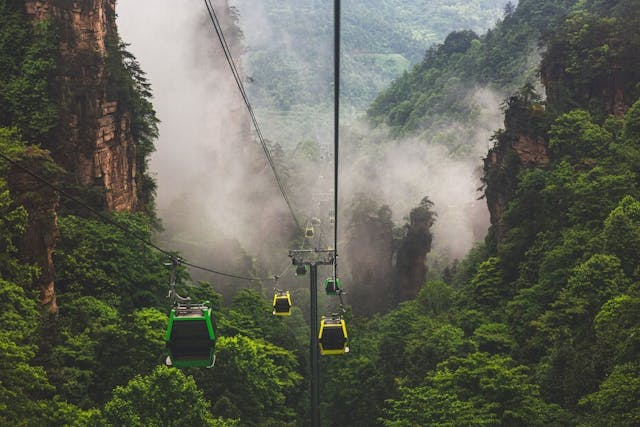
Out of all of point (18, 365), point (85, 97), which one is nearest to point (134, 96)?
point (85, 97)

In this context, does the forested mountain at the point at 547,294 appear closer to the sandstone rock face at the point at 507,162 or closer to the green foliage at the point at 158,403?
the sandstone rock face at the point at 507,162

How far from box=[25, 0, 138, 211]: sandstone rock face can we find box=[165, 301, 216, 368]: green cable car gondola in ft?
127

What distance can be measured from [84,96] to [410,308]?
107ft

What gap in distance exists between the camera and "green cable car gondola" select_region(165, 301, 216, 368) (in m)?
19.1

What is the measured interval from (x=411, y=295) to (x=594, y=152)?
37.4 m

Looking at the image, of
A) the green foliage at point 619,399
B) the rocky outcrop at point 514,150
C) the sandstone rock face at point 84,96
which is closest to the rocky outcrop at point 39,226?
the sandstone rock face at point 84,96

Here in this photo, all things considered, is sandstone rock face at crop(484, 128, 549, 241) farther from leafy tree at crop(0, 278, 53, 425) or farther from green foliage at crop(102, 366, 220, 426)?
leafy tree at crop(0, 278, 53, 425)

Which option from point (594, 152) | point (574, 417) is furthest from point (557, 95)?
point (574, 417)

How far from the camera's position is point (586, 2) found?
127562 mm

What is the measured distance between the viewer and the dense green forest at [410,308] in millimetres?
34875

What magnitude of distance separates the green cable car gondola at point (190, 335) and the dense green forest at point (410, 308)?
10.1 meters

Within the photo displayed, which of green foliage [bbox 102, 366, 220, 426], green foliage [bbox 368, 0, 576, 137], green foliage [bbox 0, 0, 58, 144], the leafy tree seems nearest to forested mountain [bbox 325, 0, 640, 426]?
green foliage [bbox 102, 366, 220, 426]

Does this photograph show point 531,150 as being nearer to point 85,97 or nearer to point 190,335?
point 85,97

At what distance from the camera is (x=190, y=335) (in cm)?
1917
